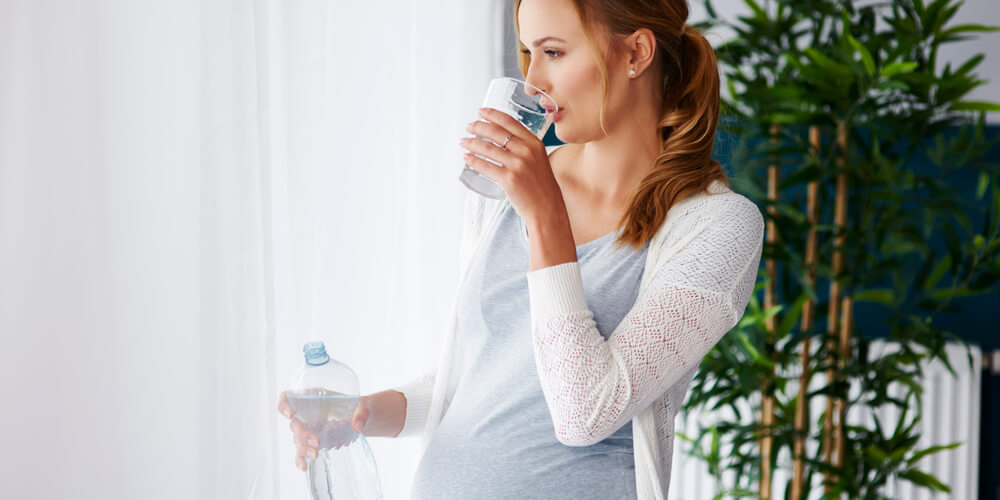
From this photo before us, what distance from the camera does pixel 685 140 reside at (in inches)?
41.1

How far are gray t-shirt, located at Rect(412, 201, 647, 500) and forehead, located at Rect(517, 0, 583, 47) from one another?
0.25m

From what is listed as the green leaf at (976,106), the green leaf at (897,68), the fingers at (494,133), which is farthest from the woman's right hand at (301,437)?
the green leaf at (976,106)

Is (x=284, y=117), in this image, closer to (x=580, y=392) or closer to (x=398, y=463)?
(x=580, y=392)

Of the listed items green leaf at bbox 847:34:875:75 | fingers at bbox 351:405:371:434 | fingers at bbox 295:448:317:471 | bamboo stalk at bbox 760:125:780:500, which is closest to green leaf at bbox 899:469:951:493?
bamboo stalk at bbox 760:125:780:500

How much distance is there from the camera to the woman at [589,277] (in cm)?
87

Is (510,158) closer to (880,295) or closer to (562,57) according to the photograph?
(562,57)

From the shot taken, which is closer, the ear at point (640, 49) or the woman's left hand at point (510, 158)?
the woman's left hand at point (510, 158)

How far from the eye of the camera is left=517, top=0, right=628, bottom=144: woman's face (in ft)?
3.15

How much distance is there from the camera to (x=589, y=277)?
1.00 metres

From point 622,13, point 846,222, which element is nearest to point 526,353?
point 622,13

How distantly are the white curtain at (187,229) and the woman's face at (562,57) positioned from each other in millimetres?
332

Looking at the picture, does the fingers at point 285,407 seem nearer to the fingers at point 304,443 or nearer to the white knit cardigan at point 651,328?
the fingers at point 304,443

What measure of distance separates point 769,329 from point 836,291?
202mm

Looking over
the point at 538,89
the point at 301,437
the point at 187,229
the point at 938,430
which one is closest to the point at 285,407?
the point at 301,437
